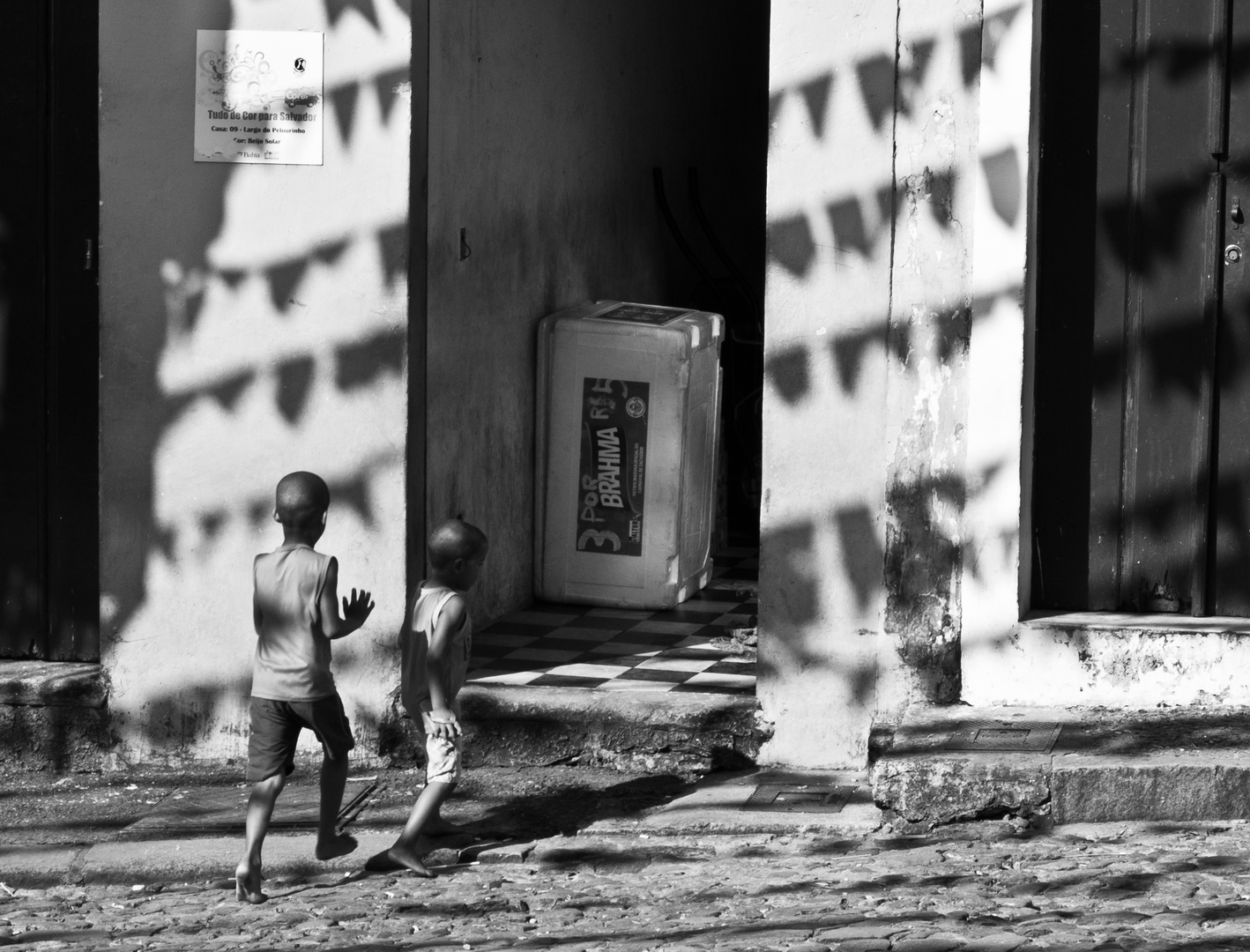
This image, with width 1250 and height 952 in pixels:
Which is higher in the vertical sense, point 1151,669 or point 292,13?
point 292,13

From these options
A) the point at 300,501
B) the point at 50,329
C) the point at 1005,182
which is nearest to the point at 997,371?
the point at 1005,182

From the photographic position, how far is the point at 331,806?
5090 millimetres

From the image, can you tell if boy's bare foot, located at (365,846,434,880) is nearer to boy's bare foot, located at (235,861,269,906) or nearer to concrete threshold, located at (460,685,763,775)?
boy's bare foot, located at (235,861,269,906)

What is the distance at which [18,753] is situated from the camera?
6.05 meters

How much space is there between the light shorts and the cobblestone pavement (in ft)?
0.92

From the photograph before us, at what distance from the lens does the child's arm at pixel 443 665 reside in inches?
194

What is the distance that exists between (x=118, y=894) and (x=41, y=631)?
142 centimetres

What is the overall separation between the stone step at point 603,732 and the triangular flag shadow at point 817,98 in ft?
6.08

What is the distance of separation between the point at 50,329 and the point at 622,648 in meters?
2.37

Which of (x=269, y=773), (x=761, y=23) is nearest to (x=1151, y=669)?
(x=269, y=773)

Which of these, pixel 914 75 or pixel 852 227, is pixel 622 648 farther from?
pixel 914 75

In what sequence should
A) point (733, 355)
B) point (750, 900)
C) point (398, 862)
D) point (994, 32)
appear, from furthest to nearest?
point (733, 355)
point (994, 32)
point (398, 862)
point (750, 900)

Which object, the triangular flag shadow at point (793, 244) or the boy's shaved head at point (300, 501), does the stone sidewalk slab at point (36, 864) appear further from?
the triangular flag shadow at point (793, 244)

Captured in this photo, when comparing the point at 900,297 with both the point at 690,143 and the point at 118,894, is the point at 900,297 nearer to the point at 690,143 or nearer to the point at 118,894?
the point at 118,894
